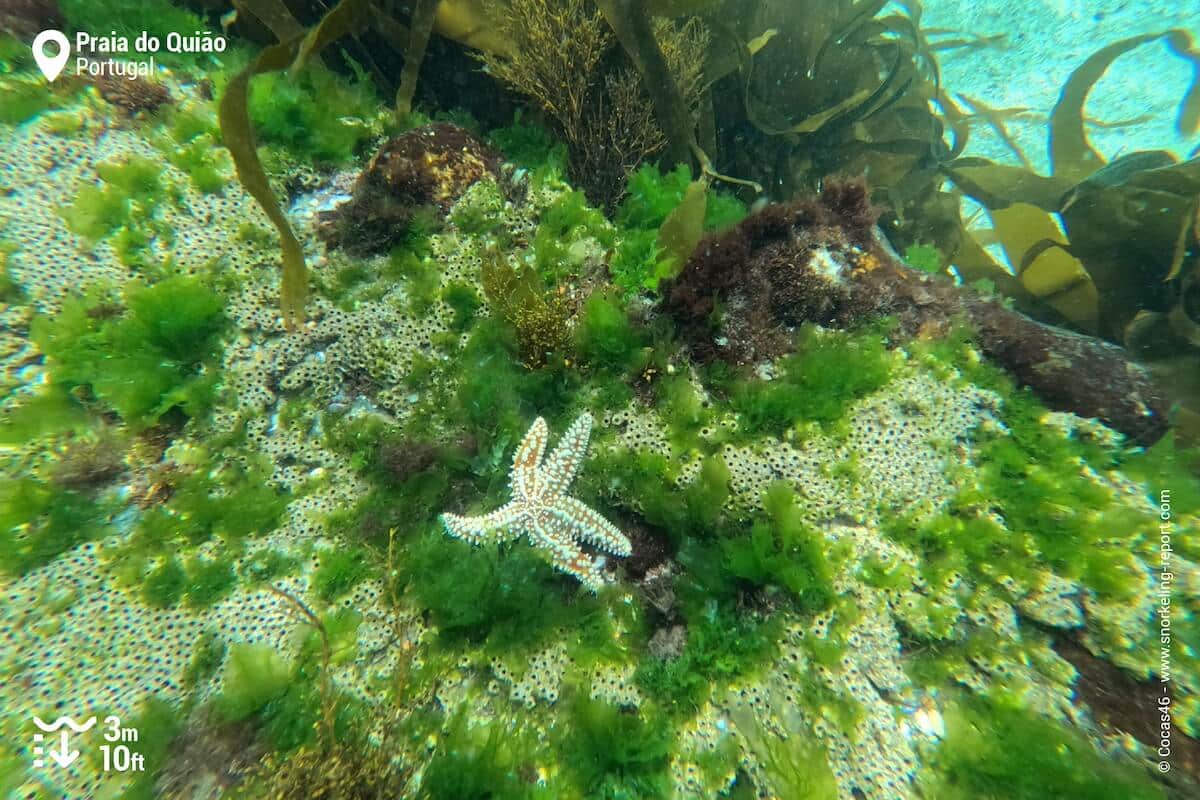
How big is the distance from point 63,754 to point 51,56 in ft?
20.2

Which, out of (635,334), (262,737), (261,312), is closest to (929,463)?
(635,334)

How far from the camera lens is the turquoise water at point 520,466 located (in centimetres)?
313

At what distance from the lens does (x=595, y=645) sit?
3.53 m

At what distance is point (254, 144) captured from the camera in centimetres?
380

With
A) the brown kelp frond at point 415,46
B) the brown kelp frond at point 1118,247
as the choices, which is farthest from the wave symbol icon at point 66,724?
the brown kelp frond at point 1118,247

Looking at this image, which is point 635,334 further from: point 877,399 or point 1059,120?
point 1059,120

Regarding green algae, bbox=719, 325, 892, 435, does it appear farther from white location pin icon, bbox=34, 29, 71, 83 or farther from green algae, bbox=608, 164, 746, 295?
white location pin icon, bbox=34, 29, 71, 83

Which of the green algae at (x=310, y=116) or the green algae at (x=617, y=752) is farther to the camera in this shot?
the green algae at (x=310, y=116)

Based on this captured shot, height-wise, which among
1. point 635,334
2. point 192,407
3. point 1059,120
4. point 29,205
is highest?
point 1059,120

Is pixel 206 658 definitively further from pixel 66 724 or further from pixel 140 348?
pixel 140 348

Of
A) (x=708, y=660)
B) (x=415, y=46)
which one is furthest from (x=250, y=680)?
(x=415, y=46)

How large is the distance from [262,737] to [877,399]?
5264 mm

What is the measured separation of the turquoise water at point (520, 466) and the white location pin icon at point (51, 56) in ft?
0.22

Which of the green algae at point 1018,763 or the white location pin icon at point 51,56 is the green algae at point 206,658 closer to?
the green algae at point 1018,763
